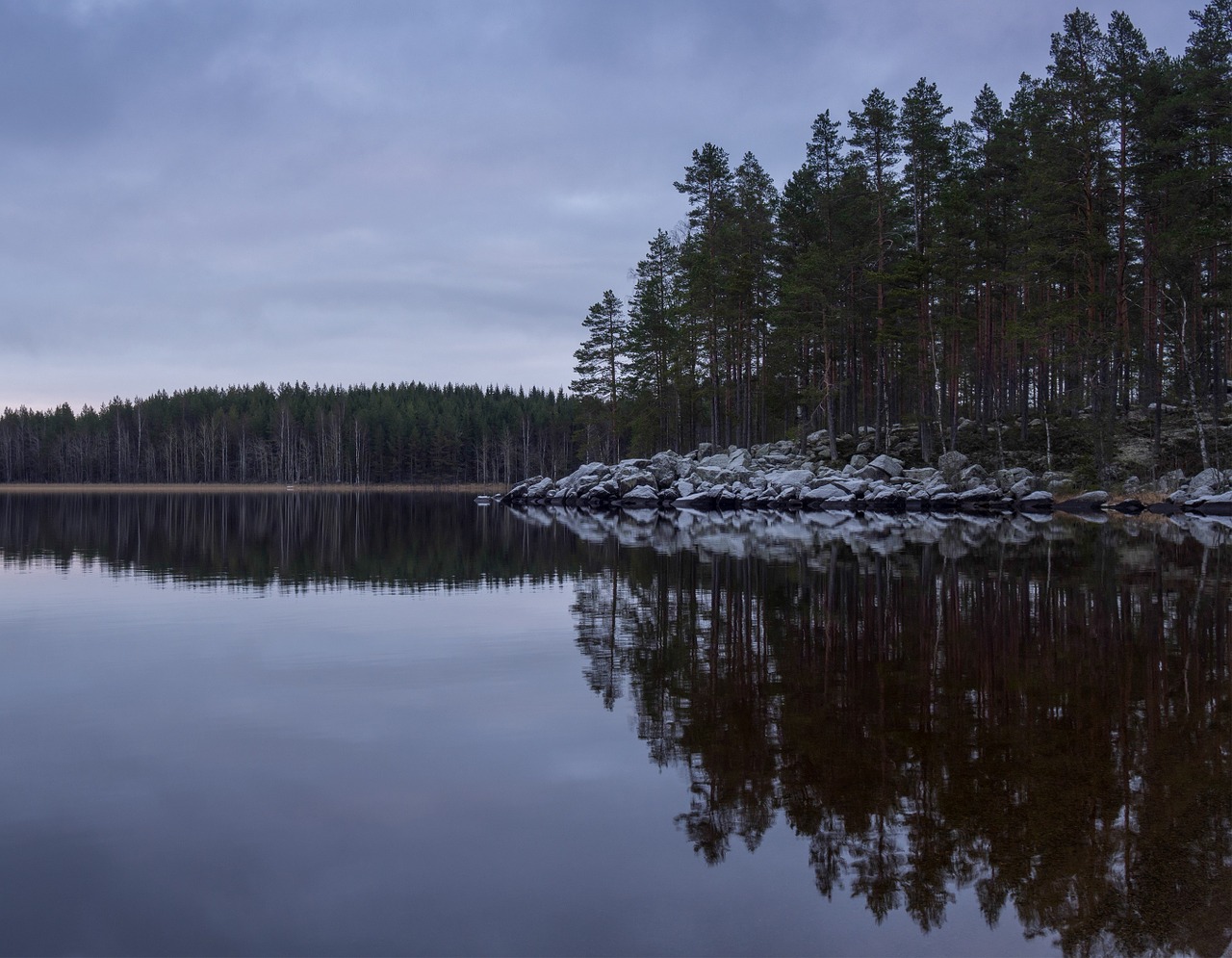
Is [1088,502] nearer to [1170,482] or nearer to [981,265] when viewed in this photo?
[1170,482]

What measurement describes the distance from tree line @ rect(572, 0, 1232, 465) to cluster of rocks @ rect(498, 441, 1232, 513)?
2.44 meters

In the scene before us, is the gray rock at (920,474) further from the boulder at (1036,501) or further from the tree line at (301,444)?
the tree line at (301,444)

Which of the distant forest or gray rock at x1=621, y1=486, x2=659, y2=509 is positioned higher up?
the distant forest

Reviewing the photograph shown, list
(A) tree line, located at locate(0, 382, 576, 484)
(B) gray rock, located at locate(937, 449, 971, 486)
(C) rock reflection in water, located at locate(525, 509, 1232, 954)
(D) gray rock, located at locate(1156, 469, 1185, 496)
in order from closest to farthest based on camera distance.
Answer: (C) rock reflection in water, located at locate(525, 509, 1232, 954) → (D) gray rock, located at locate(1156, 469, 1185, 496) → (B) gray rock, located at locate(937, 449, 971, 486) → (A) tree line, located at locate(0, 382, 576, 484)

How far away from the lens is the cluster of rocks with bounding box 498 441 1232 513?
1626 inches

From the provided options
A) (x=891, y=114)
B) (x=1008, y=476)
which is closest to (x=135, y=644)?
(x=1008, y=476)

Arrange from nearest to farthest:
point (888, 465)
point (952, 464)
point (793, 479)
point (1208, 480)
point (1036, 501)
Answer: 1. point (1208, 480)
2. point (1036, 501)
3. point (952, 464)
4. point (888, 465)
5. point (793, 479)

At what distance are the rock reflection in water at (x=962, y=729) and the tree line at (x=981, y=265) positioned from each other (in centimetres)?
2623

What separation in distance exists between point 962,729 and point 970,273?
44903 mm

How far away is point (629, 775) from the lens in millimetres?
6957

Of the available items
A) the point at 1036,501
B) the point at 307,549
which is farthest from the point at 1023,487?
the point at 307,549

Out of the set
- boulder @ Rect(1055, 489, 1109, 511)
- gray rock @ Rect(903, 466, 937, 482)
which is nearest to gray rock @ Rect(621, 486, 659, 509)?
gray rock @ Rect(903, 466, 937, 482)

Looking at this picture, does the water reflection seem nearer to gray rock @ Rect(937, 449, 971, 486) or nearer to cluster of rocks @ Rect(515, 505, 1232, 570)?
cluster of rocks @ Rect(515, 505, 1232, 570)

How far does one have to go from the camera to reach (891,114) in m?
48.0
